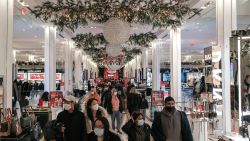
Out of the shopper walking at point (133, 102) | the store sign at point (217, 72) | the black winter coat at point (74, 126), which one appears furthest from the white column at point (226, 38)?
the shopper walking at point (133, 102)

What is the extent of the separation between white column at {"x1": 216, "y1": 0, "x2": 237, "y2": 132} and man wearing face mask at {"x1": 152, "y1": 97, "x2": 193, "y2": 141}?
2897 millimetres

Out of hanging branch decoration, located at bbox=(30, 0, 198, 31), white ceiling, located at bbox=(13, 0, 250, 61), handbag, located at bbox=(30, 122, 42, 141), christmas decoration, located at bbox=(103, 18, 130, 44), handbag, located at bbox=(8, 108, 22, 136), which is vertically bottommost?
handbag, located at bbox=(30, 122, 42, 141)

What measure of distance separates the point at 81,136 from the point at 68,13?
12.5ft

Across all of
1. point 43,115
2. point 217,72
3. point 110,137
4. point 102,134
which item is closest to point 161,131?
point 110,137

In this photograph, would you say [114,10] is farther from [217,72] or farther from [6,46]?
[217,72]

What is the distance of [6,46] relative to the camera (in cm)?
784

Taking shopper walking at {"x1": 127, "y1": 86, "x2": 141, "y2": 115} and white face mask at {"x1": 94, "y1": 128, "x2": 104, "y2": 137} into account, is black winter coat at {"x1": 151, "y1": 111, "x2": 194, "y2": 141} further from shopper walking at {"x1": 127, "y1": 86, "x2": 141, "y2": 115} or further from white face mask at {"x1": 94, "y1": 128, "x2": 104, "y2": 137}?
shopper walking at {"x1": 127, "y1": 86, "x2": 141, "y2": 115}

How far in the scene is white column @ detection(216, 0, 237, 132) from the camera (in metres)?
8.13

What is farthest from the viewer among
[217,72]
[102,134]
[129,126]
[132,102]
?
[132,102]

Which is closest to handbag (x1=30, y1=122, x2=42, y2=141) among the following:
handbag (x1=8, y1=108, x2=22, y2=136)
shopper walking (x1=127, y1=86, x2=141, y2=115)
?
handbag (x1=8, y1=108, x2=22, y2=136)

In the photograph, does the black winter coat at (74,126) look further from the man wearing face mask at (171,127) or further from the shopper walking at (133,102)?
the shopper walking at (133,102)

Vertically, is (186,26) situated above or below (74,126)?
above

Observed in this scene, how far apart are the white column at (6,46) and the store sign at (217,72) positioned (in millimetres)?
4686

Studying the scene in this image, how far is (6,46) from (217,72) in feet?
15.8
